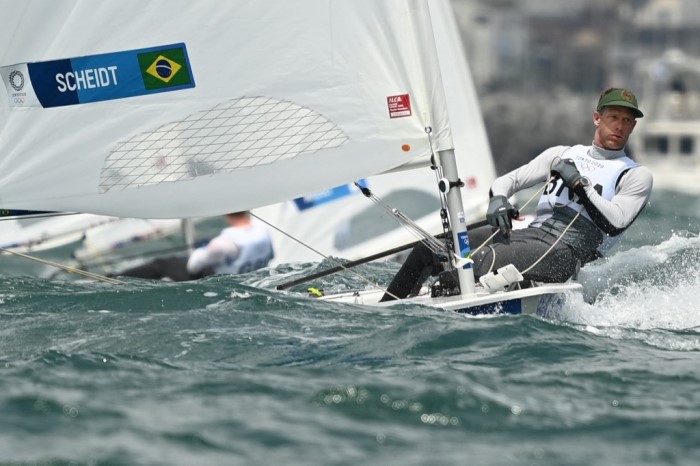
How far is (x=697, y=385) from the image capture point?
Result: 4.49 meters

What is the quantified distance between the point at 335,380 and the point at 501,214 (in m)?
1.45

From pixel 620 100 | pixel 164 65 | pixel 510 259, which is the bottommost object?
pixel 510 259

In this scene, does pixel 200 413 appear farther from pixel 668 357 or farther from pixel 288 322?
pixel 668 357

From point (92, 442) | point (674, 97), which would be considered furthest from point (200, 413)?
point (674, 97)

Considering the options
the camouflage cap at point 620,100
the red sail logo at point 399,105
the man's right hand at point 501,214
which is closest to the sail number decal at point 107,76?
the red sail logo at point 399,105

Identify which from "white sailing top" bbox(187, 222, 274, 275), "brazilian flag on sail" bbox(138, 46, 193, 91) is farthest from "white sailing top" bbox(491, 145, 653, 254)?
"white sailing top" bbox(187, 222, 274, 275)

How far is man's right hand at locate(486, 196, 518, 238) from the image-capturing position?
217 inches

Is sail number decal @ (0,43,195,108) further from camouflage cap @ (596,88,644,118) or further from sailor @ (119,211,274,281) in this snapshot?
sailor @ (119,211,274,281)

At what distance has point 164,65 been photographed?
544 centimetres

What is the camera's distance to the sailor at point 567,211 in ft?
18.4

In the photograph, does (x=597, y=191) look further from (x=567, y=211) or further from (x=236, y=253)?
(x=236, y=253)

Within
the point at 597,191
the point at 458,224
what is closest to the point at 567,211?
the point at 597,191

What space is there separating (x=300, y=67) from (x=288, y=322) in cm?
107

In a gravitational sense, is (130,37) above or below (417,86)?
above
